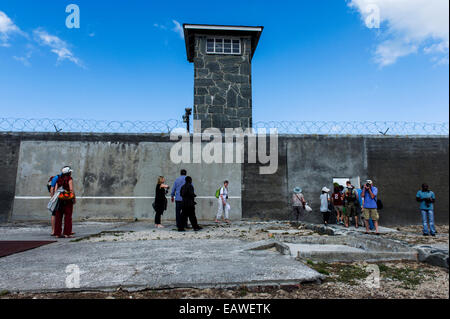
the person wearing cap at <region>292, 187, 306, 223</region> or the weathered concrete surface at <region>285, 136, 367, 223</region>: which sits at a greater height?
the weathered concrete surface at <region>285, 136, 367, 223</region>

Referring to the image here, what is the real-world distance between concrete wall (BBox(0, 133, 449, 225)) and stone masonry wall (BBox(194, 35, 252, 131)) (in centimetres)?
209

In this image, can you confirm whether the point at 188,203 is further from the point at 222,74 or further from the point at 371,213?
the point at 222,74

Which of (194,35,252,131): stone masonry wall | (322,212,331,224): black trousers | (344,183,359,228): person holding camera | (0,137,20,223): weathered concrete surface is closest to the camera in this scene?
(344,183,359,228): person holding camera

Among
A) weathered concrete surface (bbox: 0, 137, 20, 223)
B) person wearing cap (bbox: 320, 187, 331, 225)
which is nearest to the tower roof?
person wearing cap (bbox: 320, 187, 331, 225)

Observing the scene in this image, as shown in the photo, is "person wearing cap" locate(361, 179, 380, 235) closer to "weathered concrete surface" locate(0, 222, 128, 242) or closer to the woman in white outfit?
the woman in white outfit

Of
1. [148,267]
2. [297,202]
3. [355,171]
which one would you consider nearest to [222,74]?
[297,202]

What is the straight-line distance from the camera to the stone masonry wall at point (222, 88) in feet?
41.5

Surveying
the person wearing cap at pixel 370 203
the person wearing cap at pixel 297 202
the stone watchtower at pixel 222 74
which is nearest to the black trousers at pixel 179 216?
the person wearing cap at pixel 297 202

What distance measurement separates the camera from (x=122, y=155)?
11461 mm

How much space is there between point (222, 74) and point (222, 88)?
0.67m

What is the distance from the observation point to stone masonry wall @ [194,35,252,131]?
1265 cm

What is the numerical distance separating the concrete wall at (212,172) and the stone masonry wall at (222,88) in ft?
6.86
